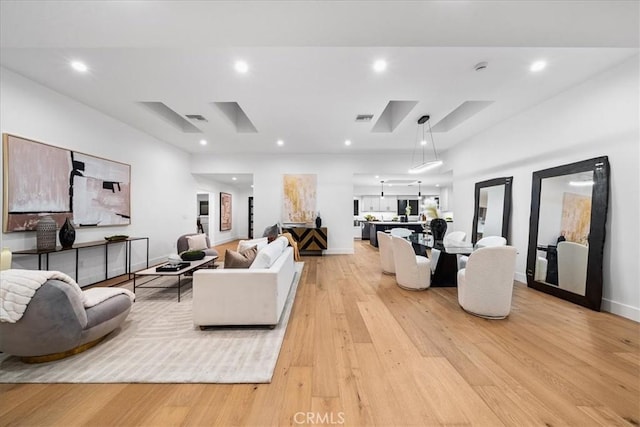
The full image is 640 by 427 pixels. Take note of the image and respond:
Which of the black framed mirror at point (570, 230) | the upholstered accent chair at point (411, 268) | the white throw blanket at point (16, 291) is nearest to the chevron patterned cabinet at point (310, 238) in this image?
the upholstered accent chair at point (411, 268)

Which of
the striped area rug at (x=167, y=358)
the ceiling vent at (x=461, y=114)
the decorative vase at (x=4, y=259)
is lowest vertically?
the striped area rug at (x=167, y=358)

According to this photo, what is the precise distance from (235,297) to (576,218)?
453cm

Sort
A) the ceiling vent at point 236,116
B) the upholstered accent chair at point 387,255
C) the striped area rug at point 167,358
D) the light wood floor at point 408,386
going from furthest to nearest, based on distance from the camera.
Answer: the upholstered accent chair at point 387,255
the ceiling vent at point 236,116
the striped area rug at point 167,358
the light wood floor at point 408,386

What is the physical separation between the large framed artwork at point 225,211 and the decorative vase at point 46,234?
6182 mm

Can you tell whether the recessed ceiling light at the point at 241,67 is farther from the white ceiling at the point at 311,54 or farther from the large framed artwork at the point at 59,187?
the large framed artwork at the point at 59,187

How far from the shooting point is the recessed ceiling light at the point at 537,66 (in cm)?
273

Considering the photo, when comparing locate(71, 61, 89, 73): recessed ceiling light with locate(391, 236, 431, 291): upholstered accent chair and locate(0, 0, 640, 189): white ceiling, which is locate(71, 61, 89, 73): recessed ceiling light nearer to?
locate(0, 0, 640, 189): white ceiling

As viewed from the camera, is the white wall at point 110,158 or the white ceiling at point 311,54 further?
the white wall at point 110,158

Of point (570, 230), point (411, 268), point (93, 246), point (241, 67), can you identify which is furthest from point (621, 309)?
point (93, 246)

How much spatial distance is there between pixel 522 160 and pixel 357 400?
15.5 ft

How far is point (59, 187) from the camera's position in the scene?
11.6ft

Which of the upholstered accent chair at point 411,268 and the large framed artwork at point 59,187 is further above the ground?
the large framed artwork at point 59,187

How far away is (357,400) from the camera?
155 centimetres

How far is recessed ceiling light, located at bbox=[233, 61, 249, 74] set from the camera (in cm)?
271
